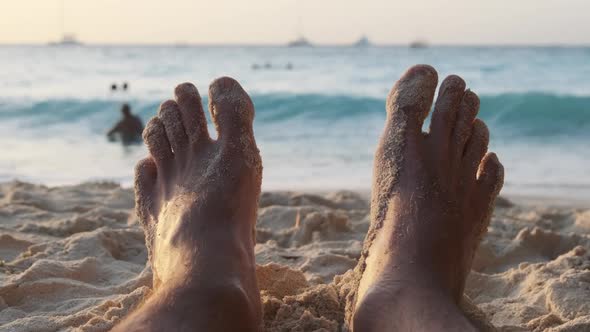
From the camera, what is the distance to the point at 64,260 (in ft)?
7.34

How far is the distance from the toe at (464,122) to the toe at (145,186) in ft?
3.01

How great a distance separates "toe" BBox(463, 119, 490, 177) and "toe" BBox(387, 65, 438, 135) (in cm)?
15

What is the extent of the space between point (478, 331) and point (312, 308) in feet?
1.54

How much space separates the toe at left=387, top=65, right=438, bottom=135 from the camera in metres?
1.92

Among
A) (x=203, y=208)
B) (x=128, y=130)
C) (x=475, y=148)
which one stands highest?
(x=475, y=148)

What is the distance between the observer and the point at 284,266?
6.52 ft

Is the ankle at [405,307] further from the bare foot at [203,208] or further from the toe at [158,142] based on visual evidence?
the toe at [158,142]

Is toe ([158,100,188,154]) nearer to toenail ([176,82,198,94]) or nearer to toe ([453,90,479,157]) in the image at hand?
toenail ([176,82,198,94])

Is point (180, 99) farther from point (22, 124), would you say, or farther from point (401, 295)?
point (22, 124)

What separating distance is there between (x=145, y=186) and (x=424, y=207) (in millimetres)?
867

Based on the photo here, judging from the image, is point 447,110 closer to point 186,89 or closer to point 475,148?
point 475,148

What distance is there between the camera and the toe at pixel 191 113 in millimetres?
2029

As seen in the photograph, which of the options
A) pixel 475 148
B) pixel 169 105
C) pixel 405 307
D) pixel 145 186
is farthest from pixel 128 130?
pixel 405 307

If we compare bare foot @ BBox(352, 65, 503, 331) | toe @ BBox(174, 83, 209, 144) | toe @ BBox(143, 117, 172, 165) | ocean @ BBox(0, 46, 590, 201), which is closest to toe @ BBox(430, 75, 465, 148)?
bare foot @ BBox(352, 65, 503, 331)
